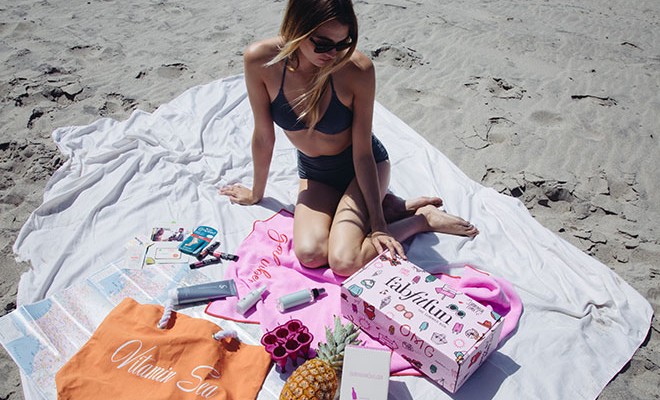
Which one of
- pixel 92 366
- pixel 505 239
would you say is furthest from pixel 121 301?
pixel 505 239

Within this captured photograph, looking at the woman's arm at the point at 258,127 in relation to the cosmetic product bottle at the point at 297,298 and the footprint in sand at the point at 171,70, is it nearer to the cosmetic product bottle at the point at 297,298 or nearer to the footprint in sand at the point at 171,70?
the cosmetic product bottle at the point at 297,298

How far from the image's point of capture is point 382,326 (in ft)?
8.51

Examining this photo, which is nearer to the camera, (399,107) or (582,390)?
(582,390)

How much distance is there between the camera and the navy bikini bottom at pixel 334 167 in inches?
130

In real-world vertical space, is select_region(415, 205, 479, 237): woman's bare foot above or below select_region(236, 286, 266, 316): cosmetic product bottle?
→ below

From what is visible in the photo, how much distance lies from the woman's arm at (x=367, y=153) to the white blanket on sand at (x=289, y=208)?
1.30 feet

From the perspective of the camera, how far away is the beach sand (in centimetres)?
366

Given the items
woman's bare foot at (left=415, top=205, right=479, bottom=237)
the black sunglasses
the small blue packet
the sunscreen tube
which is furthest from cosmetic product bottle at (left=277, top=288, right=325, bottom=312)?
the black sunglasses

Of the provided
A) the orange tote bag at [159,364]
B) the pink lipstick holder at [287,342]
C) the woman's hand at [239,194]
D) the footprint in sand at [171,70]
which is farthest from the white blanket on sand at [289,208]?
the footprint in sand at [171,70]

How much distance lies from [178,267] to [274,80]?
4.41 ft

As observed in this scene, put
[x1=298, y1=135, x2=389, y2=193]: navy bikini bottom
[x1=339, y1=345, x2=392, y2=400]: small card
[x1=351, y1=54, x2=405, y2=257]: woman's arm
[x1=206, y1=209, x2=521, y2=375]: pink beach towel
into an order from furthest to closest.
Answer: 1. [x1=298, y1=135, x2=389, y2=193]: navy bikini bottom
2. [x1=351, y1=54, x2=405, y2=257]: woman's arm
3. [x1=206, y1=209, x2=521, y2=375]: pink beach towel
4. [x1=339, y1=345, x2=392, y2=400]: small card

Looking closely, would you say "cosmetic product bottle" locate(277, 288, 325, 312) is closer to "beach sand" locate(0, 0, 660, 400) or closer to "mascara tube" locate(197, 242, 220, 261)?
"mascara tube" locate(197, 242, 220, 261)

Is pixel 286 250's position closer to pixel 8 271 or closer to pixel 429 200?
pixel 429 200

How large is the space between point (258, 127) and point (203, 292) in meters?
1.13
